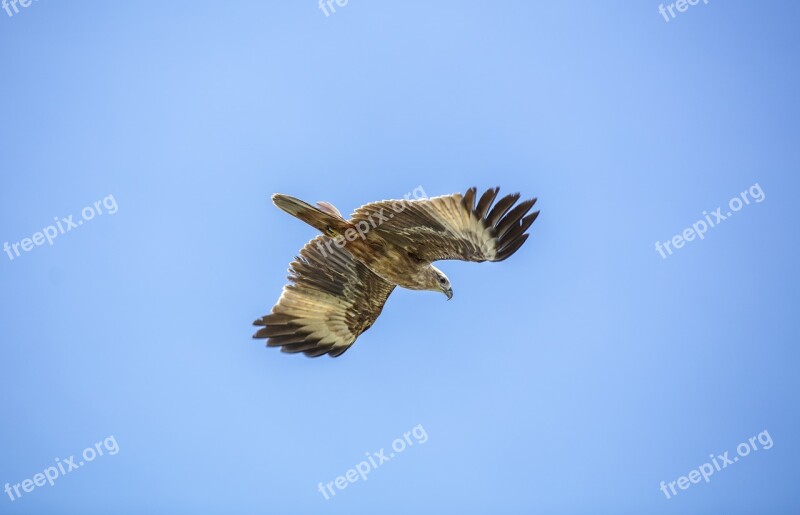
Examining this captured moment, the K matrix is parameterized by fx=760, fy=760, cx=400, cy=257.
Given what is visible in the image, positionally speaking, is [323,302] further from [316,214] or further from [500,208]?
[500,208]

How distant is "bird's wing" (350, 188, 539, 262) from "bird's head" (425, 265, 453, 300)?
0.77 metres

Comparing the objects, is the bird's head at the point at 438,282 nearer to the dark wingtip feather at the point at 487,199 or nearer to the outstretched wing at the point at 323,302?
the outstretched wing at the point at 323,302

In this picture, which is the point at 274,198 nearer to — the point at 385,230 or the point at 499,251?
the point at 385,230

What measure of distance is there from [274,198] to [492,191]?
2660mm

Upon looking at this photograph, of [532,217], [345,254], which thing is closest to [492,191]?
[532,217]

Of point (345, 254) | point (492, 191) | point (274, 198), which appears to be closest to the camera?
point (492, 191)

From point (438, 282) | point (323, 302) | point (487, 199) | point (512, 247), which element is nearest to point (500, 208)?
point (487, 199)

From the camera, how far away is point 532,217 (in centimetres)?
891

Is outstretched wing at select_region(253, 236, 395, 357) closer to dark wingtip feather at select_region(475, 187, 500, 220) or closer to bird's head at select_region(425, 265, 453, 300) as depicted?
bird's head at select_region(425, 265, 453, 300)

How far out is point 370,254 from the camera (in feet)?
33.1

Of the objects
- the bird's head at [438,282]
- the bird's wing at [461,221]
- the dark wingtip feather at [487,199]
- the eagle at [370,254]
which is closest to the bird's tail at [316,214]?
the eagle at [370,254]

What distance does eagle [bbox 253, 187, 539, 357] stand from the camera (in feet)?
29.2

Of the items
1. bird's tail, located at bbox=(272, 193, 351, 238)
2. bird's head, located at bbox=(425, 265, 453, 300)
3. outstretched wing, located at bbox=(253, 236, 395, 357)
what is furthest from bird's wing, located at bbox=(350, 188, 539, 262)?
outstretched wing, located at bbox=(253, 236, 395, 357)

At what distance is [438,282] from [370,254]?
101 cm
